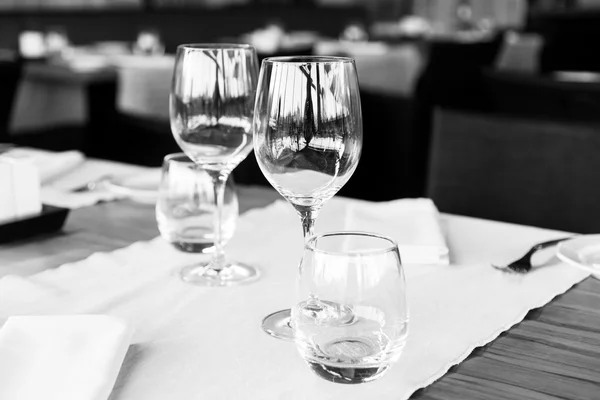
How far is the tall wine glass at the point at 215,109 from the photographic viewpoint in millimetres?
918

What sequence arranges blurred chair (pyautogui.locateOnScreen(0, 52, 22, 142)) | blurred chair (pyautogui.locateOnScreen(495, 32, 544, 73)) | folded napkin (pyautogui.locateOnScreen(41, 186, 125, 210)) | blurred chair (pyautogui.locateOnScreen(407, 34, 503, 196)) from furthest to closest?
blurred chair (pyautogui.locateOnScreen(495, 32, 544, 73))
blurred chair (pyautogui.locateOnScreen(407, 34, 503, 196))
blurred chair (pyautogui.locateOnScreen(0, 52, 22, 142))
folded napkin (pyautogui.locateOnScreen(41, 186, 125, 210))

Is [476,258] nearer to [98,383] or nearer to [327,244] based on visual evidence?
[327,244]

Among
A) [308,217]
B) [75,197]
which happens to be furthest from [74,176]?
[308,217]

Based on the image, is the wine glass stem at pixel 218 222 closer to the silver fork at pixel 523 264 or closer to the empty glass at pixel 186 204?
the empty glass at pixel 186 204

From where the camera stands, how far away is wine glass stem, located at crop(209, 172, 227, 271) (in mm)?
946

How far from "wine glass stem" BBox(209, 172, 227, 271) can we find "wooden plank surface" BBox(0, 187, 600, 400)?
183 mm

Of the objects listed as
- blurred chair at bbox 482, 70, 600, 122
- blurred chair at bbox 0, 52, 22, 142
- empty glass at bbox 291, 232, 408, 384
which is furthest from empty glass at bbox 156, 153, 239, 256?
blurred chair at bbox 0, 52, 22, 142

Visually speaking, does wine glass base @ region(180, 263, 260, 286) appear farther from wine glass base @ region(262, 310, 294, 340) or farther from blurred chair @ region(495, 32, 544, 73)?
blurred chair @ region(495, 32, 544, 73)

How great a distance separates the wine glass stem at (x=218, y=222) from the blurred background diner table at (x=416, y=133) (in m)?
0.18

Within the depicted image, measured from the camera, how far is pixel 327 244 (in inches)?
25.9

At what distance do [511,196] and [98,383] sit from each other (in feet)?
4.05

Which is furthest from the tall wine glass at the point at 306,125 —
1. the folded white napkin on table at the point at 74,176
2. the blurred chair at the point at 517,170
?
the blurred chair at the point at 517,170

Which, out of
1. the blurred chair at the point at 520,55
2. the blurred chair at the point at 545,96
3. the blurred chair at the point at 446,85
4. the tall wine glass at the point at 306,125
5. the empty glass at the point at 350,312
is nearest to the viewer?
the empty glass at the point at 350,312

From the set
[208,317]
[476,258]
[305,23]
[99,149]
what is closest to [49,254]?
[208,317]
